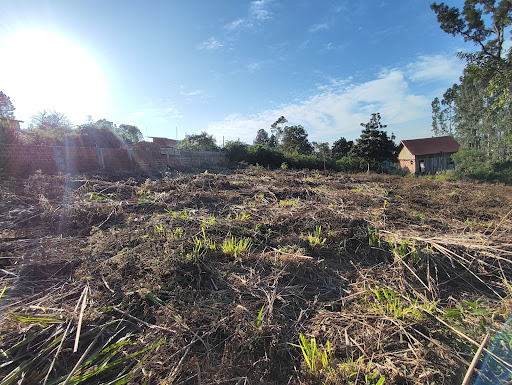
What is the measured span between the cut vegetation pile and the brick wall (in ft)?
14.9

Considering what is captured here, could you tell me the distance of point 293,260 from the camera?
229 centimetres

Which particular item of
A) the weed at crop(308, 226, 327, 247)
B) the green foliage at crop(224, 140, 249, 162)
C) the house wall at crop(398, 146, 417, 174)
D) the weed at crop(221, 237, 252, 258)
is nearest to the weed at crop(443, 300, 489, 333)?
the weed at crop(308, 226, 327, 247)

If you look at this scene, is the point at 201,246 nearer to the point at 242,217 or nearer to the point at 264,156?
the point at 242,217

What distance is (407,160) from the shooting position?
2920 centimetres

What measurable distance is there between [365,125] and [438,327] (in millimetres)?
22849

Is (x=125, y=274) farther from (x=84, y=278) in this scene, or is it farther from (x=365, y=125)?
(x=365, y=125)

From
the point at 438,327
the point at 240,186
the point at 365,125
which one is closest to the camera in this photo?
the point at 438,327

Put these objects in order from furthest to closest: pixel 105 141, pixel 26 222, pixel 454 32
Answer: pixel 105 141
pixel 454 32
pixel 26 222

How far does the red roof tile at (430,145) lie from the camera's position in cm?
2778

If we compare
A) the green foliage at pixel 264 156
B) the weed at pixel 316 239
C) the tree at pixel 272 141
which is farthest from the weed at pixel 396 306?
the tree at pixel 272 141

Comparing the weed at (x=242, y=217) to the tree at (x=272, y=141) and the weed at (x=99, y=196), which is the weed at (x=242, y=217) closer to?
the weed at (x=99, y=196)

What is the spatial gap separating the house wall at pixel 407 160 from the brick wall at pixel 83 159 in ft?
86.6

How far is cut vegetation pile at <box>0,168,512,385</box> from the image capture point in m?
1.30

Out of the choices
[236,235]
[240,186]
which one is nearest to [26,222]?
[236,235]
